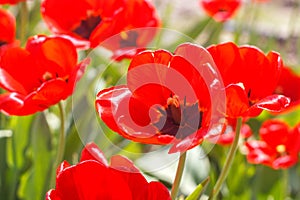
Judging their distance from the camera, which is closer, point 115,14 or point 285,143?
point 115,14

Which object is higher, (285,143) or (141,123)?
(141,123)

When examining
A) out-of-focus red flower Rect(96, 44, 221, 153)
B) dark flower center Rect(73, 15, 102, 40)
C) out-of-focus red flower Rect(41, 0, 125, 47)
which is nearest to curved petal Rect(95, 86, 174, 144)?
out-of-focus red flower Rect(96, 44, 221, 153)

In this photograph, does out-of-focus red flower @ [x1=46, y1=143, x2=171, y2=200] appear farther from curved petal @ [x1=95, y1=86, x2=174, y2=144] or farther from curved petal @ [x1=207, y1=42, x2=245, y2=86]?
curved petal @ [x1=207, y1=42, x2=245, y2=86]

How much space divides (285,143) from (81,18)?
0.44 metres

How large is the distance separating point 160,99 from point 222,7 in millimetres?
786

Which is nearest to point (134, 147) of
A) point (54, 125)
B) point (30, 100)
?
point (54, 125)

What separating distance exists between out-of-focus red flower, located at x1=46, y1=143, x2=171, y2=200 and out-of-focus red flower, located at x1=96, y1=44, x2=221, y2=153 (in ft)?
0.16

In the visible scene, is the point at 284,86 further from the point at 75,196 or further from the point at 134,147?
the point at 75,196

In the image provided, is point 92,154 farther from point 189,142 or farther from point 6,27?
point 6,27

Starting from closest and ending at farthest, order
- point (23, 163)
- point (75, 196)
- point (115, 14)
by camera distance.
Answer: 1. point (75, 196)
2. point (115, 14)
3. point (23, 163)

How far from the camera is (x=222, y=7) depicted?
1.59 m

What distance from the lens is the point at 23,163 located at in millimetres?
1468

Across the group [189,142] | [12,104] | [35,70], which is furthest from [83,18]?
[189,142]

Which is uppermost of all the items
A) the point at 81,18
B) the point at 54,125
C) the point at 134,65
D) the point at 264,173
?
the point at 134,65
